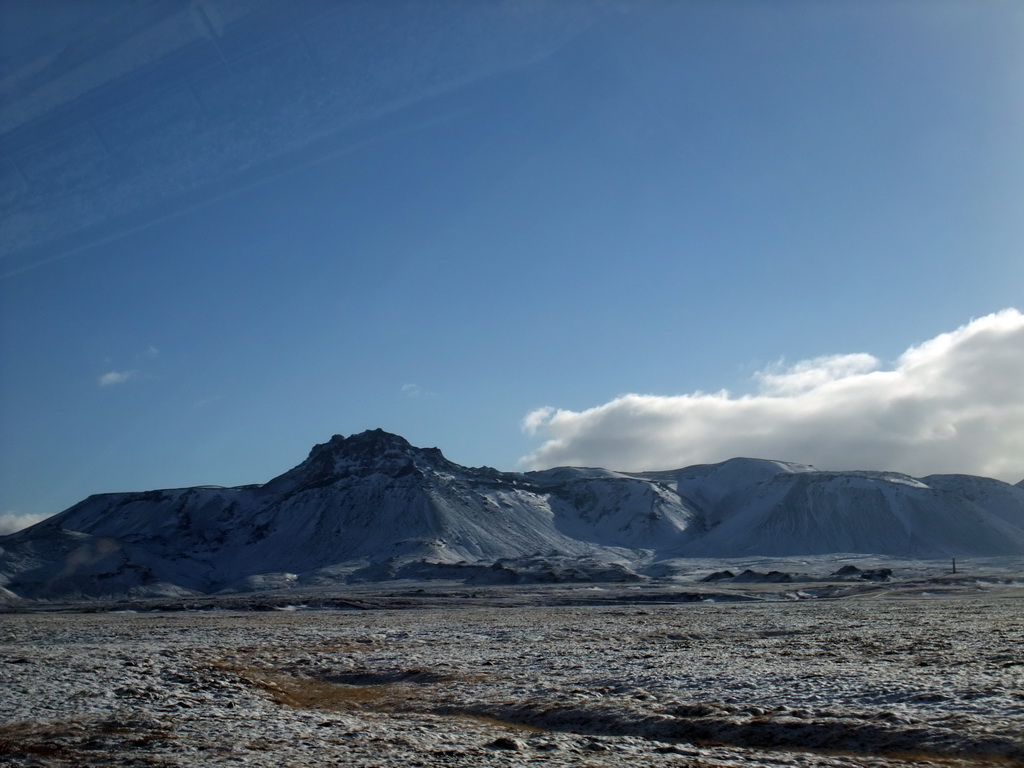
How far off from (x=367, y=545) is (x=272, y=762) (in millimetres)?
141718

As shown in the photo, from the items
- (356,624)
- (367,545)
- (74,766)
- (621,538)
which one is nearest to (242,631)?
(356,624)

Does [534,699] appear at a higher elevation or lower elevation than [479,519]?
lower

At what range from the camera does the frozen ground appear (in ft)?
41.8

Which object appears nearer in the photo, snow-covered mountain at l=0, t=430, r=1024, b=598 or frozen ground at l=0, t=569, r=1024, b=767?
frozen ground at l=0, t=569, r=1024, b=767

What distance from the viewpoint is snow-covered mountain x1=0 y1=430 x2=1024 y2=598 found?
5748 inches

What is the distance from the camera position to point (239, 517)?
169750 mm

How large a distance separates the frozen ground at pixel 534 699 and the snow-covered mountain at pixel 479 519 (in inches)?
3932

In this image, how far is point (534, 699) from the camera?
17781 millimetres

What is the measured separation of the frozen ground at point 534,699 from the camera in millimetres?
12727

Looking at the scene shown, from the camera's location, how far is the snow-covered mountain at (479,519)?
5748 inches

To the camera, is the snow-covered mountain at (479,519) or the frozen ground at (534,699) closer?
the frozen ground at (534,699)

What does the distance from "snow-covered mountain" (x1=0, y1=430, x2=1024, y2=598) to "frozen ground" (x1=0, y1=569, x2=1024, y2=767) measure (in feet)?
328

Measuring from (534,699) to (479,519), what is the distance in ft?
479

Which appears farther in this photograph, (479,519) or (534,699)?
(479,519)
